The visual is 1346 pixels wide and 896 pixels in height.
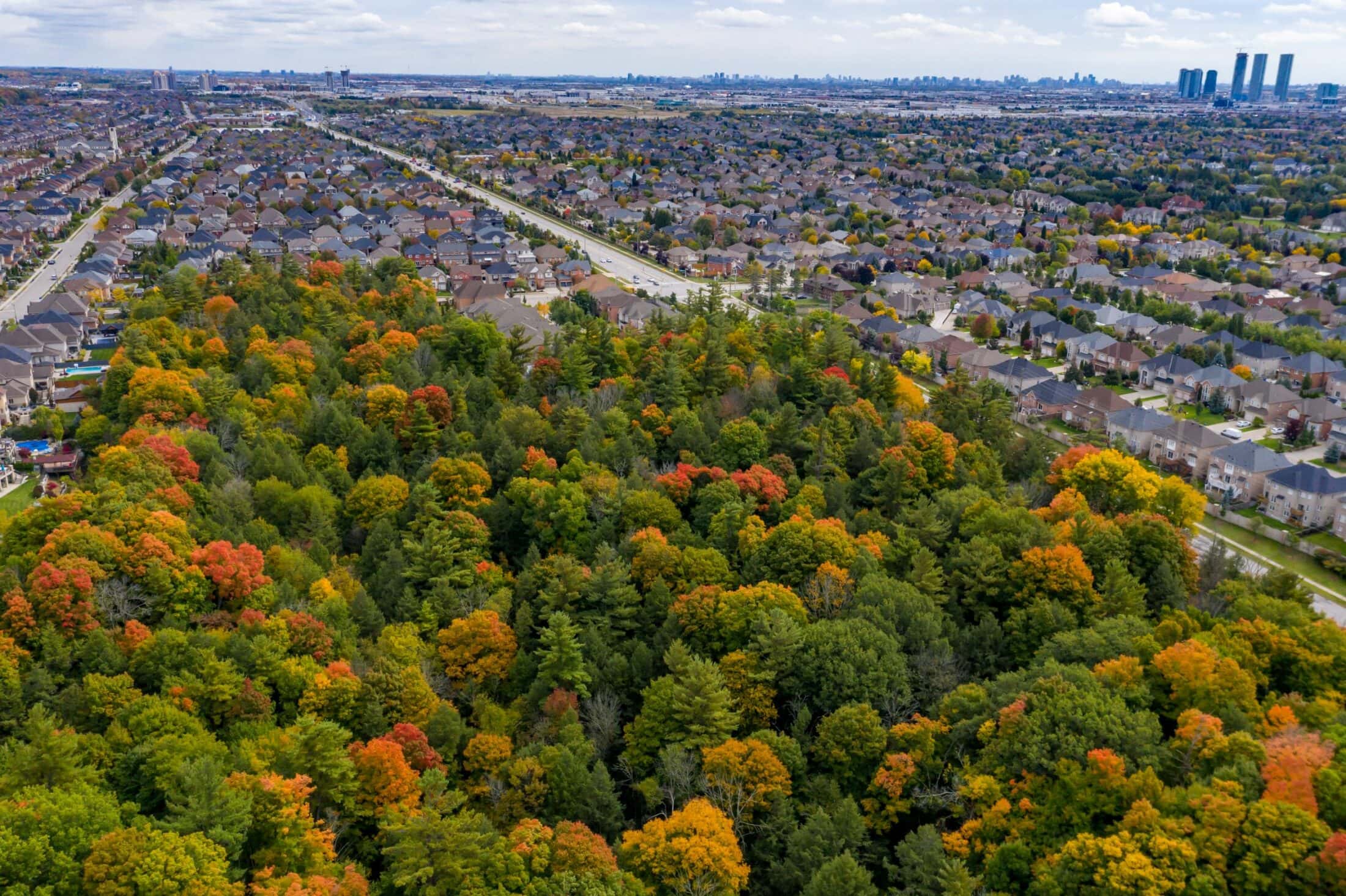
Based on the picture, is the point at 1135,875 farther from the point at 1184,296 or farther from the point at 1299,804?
the point at 1184,296

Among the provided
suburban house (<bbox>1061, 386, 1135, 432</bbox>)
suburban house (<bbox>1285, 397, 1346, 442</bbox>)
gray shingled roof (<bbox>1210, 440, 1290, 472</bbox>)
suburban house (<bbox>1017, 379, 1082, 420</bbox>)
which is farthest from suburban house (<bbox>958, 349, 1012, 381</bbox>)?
gray shingled roof (<bbox>1210, 440, 1290, 472</bbox>)

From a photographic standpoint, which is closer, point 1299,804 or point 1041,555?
point 1299,804

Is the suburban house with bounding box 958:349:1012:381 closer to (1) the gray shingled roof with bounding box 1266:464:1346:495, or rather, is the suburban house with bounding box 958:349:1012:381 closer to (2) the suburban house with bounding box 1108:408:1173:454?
(2) the suburban house with bounding box 1108:408:1173:454

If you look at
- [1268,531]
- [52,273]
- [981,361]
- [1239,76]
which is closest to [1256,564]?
[1268,531]

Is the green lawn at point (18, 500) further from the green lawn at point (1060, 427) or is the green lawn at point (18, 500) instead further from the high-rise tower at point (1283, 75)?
the high-rise tower at point (1283, 75)

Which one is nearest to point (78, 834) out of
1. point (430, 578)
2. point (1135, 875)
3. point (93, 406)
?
point (430, 578)

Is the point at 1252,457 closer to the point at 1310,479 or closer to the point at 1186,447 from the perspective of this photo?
the point at 1310,479

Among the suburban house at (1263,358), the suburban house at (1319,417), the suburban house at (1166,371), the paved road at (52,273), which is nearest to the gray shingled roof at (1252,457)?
the suburban house at (1319,417)
